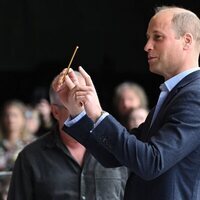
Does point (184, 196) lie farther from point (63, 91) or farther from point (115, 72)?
point (115, 72)

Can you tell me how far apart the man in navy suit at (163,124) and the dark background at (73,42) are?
6814 mm

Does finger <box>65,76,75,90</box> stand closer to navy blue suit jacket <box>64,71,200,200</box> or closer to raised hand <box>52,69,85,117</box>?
raised hand <box>52,69,85,117</box>

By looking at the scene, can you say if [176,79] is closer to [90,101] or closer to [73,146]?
[90,101]

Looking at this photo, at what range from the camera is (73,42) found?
1080cm

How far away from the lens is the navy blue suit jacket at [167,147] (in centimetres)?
297

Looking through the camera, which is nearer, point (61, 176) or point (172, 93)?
point (172, 93)

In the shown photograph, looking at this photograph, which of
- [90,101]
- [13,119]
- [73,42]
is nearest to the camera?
[90,101]

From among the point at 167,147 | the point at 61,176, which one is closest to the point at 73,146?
the point at 61,176

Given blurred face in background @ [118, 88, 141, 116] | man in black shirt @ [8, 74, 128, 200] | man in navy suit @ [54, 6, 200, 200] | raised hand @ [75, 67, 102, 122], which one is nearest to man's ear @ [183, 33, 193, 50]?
man in navy suit @ [54, 6, 200, 200]

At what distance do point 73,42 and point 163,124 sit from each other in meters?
7.78

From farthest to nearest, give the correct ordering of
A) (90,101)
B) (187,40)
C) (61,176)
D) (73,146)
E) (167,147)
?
(73,146) → (61,176) → (187,40) → (90,101) → (167,147)

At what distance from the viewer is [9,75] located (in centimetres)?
1102

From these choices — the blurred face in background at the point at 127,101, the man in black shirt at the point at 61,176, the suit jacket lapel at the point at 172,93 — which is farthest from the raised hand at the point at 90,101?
the blurred face in background at the point at 127,101

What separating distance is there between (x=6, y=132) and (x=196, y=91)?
166 inches
